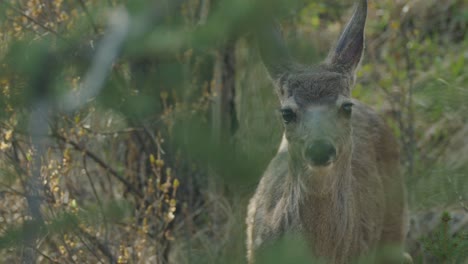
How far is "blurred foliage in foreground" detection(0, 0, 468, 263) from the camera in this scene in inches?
72.0

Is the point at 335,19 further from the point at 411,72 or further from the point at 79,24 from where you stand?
the point at 79,24

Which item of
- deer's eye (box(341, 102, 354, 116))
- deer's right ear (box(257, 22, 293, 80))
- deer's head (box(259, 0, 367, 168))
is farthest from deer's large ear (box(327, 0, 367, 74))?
deer's right ear (box(257, 22, 293, 80))

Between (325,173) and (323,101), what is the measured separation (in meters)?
0.39

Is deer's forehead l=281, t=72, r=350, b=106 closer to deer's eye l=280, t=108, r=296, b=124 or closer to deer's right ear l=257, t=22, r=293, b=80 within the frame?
deer's eye l=280, t=108, r=296, b=124

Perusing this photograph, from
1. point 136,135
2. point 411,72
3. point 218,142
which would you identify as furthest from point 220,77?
point 218,142

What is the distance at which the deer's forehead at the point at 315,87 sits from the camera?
15.0 feet

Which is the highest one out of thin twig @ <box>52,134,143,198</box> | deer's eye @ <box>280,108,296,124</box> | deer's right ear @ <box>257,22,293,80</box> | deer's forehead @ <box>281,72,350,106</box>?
thin twig @ <box>52,134,143,198</box>

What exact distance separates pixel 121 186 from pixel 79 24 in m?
4.98

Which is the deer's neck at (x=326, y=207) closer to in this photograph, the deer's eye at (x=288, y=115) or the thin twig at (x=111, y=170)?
the deer's eye at (x=288, y=115)

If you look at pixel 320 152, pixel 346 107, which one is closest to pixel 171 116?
pixel 346 107

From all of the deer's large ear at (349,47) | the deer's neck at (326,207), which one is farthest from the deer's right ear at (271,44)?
the deer's large ear at (349,47)

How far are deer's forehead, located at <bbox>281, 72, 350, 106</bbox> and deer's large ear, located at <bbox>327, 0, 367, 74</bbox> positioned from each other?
0.20 metres

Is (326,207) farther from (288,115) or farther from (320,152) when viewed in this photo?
(320,152)

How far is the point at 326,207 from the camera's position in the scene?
194 inches
